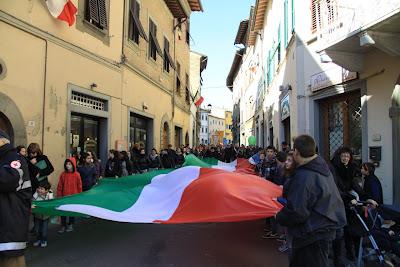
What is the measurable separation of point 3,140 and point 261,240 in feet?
16.3

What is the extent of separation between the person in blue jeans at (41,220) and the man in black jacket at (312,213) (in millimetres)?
4735

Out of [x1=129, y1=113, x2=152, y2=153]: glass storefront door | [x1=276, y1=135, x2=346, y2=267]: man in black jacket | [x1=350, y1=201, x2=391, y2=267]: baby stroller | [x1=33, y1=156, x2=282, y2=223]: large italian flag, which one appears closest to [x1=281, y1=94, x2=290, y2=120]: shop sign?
[x1=129, y1=113, x2=152, y2=153]: glass storefront door

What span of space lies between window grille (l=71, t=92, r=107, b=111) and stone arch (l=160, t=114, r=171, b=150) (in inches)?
298

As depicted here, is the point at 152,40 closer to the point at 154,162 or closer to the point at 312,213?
the point at 154,162

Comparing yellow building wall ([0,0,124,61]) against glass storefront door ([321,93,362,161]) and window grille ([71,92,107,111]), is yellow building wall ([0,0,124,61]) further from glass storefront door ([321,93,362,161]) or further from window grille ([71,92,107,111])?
glass storefront door ([321,93,362,161])

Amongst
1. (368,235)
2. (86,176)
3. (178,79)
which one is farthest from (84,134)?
(178,79)

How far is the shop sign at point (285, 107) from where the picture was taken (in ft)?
50.5

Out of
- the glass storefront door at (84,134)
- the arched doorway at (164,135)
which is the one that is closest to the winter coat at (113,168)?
the glass storefront door at (84,134)

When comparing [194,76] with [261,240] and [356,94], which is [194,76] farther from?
[261,240]

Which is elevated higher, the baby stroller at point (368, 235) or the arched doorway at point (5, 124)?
the arched doorway at point (5, 124)

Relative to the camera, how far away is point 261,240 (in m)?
7.68

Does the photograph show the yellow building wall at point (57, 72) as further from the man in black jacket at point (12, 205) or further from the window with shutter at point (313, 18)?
the window with shutter at point (313, 18)

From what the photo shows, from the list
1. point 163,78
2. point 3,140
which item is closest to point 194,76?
point 163,78

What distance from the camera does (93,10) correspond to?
11.9 meters
